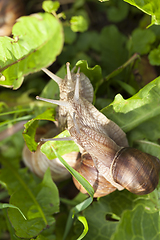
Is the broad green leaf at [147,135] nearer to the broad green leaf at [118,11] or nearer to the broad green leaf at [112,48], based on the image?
the broad green leaf at [112,48]

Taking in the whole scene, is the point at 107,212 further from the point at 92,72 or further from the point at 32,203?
the point at 92,72

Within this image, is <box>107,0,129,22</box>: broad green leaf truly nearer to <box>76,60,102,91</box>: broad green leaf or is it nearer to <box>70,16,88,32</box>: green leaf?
<box>70,16,88,32</box>: green leaf

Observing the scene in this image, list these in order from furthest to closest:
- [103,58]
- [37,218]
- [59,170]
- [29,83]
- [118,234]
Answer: [29,83]
[103,58]
[59,170]
[37,218]
[118,234]

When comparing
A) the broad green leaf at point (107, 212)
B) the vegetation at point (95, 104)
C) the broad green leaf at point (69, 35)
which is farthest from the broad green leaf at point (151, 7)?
the broad green leaf at point (107, 212)

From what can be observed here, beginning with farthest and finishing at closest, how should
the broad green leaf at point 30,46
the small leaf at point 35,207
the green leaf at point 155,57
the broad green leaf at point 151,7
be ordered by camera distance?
the green leaf at point 155,57
the small leaf at point 35,207
the broad green leaf at point 30,46
the broad green leaf at point 151,7

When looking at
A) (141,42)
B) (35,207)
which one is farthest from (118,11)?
(35,207)

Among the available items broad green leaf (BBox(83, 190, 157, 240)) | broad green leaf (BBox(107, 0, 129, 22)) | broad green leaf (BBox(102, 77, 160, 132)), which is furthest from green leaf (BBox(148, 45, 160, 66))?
broad green leaf (BBox(83, 190, 157, 240))

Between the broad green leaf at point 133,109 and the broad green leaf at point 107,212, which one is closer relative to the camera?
the broad green leaf at point 133,109

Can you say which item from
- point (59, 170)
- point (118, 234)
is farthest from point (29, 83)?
point (118, 234)

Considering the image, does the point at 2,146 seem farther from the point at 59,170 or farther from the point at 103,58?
the point at 103,58
